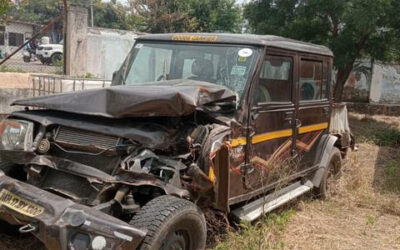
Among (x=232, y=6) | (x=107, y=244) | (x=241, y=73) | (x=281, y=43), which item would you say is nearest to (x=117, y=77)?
(x=241, y=73)

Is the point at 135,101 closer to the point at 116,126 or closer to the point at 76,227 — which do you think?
the point at 116,126

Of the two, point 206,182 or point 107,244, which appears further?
point 206,182

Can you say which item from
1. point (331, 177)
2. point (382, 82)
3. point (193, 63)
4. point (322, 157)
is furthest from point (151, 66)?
point (382, 82)

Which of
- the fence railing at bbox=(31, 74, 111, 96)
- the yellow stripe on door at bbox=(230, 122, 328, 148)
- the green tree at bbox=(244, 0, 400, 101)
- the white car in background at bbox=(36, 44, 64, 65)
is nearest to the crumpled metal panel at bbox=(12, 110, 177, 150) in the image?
the yellow stripe on door at bbox=(230, 122, 328, 148)

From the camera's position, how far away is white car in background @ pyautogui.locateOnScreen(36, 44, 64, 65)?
27.0 m

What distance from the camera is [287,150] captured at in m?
5.31

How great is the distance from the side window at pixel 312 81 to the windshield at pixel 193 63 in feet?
4.14

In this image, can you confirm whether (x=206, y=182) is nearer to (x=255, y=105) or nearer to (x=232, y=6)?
(x=255, y=105)

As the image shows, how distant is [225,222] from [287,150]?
4.38 feet

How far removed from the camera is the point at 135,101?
12.0 ft

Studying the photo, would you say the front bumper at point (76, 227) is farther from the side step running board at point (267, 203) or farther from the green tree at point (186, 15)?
the green tree at point (186, 15)

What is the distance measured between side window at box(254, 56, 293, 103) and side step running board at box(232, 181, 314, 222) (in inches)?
40.9

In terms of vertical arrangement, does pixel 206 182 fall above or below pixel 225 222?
above

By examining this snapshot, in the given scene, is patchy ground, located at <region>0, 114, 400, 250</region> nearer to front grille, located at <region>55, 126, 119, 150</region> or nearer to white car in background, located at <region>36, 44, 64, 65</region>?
front grille, located at <region>55, 126, 119, 150</region>
